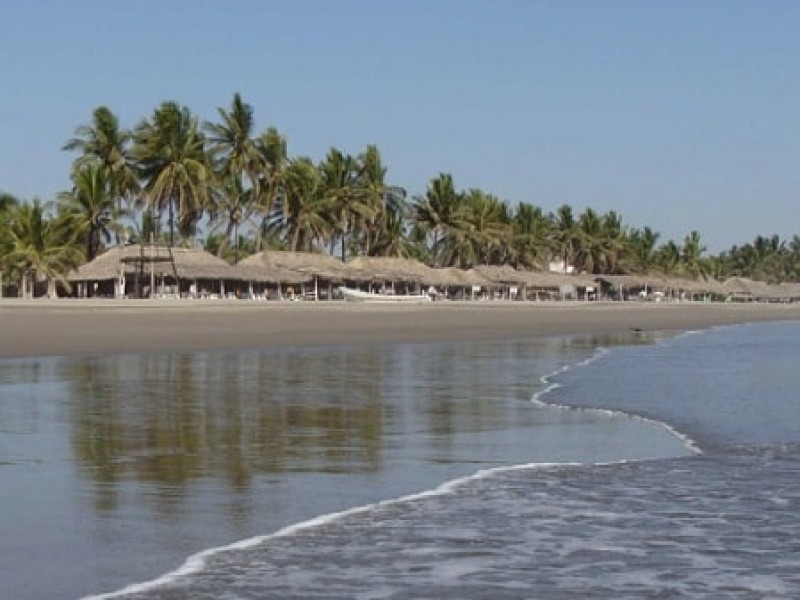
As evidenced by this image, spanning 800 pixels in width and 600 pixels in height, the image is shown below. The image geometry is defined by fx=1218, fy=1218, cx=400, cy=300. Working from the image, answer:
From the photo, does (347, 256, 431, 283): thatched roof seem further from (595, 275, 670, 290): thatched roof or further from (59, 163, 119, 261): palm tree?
(595, 275, 670, 290): thatched roof

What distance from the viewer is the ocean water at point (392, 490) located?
230 inches

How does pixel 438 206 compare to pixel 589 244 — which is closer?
pixel 438 206

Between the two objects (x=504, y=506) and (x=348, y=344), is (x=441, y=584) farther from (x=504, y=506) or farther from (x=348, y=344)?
(x=348, y=344)

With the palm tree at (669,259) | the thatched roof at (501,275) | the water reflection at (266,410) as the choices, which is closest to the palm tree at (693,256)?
the palm tree at (669,259)

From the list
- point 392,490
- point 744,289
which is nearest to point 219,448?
point 392,490

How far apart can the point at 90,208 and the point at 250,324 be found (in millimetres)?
24574

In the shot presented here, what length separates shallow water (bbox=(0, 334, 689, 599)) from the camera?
21.1 feet

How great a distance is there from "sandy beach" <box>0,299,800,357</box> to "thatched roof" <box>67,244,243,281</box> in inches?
302

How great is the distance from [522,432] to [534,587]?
6359 mm

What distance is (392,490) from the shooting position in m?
8.37

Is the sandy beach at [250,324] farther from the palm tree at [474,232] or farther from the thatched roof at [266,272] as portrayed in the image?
the palm tree at [474,232]

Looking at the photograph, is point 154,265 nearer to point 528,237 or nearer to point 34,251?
point 34,251

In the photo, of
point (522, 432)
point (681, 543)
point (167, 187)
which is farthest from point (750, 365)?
point (167, 187)

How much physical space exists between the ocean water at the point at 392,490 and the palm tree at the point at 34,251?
39.1m
